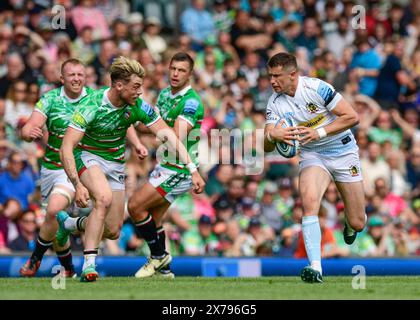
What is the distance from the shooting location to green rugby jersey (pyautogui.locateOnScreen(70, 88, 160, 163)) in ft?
39.9

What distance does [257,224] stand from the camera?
58.2 feet

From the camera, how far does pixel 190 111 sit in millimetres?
13414

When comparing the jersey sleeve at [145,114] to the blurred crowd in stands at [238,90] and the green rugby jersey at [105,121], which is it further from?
the blurred crowd in stands at [238,90]

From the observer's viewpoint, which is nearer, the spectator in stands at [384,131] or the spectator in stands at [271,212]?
the spectator in stands at [271,212]

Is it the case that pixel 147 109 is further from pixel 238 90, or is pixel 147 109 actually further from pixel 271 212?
pixel 238 90

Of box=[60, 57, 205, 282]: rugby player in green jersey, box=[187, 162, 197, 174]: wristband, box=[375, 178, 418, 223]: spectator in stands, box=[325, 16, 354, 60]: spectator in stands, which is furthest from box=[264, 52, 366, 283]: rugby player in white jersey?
box=[325, 16, 354, 60]: spectator in stands

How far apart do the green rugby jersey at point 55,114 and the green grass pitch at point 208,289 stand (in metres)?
1.44

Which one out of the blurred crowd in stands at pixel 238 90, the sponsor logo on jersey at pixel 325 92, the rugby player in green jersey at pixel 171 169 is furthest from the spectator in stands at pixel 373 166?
the sponsor logo on jersey at pixel 325 92

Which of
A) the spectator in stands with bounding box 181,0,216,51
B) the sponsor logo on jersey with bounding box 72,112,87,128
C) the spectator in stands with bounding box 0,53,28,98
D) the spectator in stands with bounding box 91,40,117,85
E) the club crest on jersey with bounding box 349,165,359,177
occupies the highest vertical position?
the spectator in stands with bounding box 181,0,216,51

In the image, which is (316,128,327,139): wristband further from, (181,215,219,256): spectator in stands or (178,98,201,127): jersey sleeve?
(181,215,219,256): spectator in stands

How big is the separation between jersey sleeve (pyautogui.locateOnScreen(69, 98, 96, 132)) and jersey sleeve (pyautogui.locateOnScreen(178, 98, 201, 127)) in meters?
1.51

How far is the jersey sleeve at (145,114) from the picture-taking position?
494 inches

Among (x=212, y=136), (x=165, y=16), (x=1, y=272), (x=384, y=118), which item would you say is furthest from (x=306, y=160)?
(x=165, y=16)

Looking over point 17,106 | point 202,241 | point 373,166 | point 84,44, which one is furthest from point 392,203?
point 17,106
